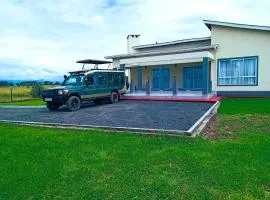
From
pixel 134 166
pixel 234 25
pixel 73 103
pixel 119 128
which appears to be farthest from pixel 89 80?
pixel 134 166

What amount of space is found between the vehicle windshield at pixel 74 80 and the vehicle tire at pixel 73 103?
1.10 meters

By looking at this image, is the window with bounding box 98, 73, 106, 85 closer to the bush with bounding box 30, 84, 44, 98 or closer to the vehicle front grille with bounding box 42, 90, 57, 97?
→ the vehicle front grille with bounding box 42, 90, 57, 97

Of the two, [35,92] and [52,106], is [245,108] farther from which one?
[35,92]

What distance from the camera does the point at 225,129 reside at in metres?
8.15

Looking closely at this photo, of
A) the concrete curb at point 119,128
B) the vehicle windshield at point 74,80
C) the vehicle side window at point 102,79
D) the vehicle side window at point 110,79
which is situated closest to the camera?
the concrete curb at point 119,128

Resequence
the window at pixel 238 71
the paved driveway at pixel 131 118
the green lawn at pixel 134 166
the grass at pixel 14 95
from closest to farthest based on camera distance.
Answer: the green lawn at pixel 134 166, the paved driveway at pixel 131 118, the window at pixel 238 71, the grass at pixel 14 95

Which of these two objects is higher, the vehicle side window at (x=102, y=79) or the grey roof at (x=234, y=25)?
the grey roof at (x=234, y=25)

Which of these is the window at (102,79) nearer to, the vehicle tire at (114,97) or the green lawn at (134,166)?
the vehicle tire at (114,97)

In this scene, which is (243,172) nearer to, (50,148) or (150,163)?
(150,163)

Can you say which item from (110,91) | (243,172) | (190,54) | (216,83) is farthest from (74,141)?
(216,83)

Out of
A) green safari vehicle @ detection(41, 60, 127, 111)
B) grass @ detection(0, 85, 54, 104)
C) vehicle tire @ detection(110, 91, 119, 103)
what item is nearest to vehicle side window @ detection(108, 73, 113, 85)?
green safari vehicle @ detection(41, 60, 127, 111)

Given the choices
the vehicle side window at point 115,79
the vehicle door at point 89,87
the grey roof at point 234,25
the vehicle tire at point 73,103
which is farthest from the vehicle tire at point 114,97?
the grey roof at point 234,25

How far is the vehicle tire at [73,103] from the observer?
1419cm

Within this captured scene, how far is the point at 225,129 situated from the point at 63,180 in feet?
18.0
